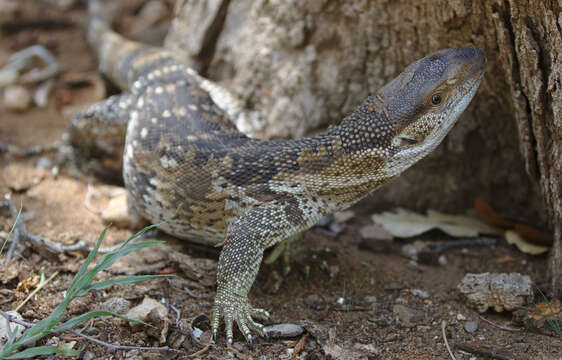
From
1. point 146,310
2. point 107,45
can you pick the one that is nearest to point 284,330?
point 146,310

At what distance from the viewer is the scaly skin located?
4.21 m

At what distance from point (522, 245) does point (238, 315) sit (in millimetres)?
3159

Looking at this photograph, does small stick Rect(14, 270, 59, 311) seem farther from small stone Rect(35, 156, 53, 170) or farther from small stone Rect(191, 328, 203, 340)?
small stone Rect(35, 156, 53, 170)

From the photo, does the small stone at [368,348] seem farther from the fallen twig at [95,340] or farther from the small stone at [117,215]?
the small stone at [117,215]

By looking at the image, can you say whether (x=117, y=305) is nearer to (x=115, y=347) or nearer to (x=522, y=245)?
(x=115, y=347)

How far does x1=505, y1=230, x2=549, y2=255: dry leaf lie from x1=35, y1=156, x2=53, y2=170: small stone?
559 cm

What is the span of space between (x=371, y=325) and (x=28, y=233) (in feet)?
10.6

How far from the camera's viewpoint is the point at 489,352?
378 centimetres

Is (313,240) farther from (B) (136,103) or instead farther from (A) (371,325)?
(B) (136,103)

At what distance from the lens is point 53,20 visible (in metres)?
8.82

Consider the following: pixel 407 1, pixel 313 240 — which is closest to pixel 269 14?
pixel 407 1

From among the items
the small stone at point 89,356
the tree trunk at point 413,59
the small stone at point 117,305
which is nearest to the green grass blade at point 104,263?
the small stone at point 89,356

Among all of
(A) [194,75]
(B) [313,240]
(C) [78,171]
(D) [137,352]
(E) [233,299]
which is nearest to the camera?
(D) [137,352]

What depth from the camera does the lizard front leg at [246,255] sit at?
408 centimetres
